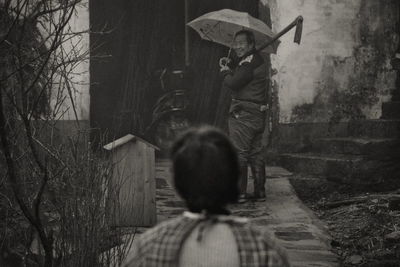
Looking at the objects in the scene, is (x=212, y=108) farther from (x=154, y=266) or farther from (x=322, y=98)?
(x=154, y=266)

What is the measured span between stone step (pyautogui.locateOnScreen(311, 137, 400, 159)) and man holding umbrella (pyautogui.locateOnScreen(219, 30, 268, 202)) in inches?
77.8

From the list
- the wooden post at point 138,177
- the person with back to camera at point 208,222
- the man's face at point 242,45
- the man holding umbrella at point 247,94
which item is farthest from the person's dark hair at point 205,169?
the man's face at point 242,45

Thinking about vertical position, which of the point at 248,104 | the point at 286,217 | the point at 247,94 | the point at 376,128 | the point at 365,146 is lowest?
the point at 286,217

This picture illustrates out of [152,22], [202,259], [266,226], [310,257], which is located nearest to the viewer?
[202,259]

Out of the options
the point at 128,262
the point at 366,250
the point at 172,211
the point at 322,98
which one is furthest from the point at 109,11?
the point at 128,262

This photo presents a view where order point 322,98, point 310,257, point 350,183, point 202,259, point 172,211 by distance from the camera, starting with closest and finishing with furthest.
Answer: point 202,259
point 310,257
point 172,211
point 350,183
point 322,98

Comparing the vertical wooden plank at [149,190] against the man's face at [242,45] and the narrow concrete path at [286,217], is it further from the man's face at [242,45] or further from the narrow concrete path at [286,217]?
the man's face at [242,45]

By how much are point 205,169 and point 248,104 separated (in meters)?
5.31

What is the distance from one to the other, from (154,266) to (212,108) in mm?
8752

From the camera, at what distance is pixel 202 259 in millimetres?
2342

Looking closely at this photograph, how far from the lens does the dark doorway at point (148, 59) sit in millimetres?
10203

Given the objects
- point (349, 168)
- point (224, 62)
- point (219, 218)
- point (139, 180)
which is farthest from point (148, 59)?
point (219, 218)

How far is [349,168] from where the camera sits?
8.85 m

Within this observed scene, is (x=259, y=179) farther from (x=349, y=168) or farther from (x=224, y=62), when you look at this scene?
(x=349, y=168)
